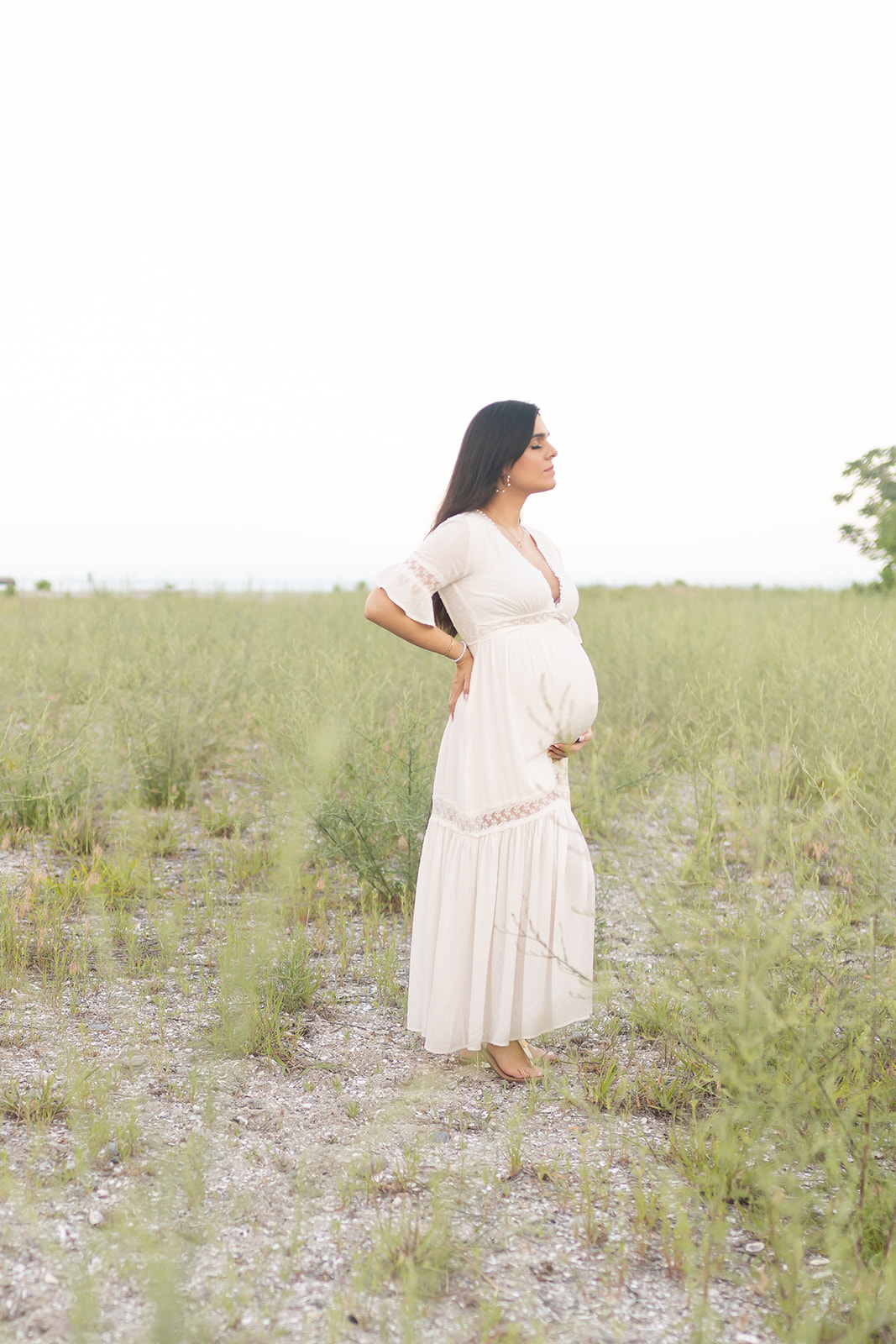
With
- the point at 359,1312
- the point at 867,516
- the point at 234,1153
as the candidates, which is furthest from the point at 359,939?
the point at 867,516

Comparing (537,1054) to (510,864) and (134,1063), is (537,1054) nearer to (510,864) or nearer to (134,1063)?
(510,864)

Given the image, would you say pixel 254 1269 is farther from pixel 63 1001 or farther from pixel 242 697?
pixel 242 697

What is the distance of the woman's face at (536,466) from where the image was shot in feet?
A: 8.59

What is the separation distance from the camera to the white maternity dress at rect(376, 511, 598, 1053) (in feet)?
8.28

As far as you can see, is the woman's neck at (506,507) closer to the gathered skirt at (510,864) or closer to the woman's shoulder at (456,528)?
the woman's shoulder at (456,528)

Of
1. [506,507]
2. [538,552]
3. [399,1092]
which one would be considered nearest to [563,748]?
[538,552]

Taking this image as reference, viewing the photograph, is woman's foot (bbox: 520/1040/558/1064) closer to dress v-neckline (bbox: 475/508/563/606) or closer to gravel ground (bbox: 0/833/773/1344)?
gravel ground (bbox: 0/833/773/1344)


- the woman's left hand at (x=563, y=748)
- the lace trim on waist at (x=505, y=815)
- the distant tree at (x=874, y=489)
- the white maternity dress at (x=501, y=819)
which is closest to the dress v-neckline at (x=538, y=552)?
the white maternity dress at (x=501, y=819)

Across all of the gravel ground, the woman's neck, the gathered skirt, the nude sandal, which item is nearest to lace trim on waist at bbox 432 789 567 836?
the gathered skirt

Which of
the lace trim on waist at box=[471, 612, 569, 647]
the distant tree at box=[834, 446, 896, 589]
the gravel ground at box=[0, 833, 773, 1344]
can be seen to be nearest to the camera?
the gravel ground at box=[0, 833, 773, 1344]

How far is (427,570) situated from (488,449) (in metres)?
0.40

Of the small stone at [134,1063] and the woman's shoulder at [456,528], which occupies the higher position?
Result: the woman's shoulder at [456,528]

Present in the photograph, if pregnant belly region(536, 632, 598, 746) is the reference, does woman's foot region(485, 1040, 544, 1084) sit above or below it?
below

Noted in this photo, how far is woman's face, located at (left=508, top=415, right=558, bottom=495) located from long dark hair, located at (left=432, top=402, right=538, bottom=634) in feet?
0.05
